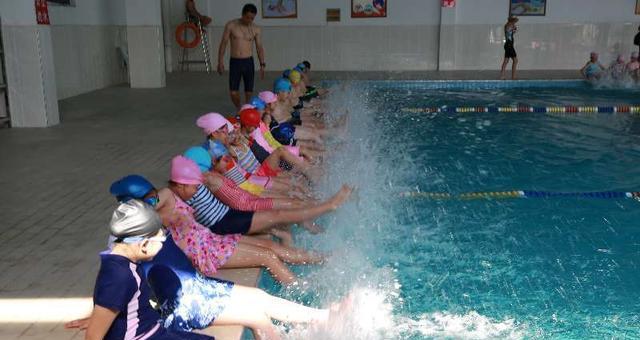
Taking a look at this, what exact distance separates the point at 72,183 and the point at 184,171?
2.52 m

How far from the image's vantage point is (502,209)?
5176mm

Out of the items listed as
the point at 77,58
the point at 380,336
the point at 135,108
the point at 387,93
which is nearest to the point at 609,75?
Answer: the point at 387,93

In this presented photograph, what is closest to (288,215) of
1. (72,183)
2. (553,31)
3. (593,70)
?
(72,183)

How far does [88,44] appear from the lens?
12375 mm

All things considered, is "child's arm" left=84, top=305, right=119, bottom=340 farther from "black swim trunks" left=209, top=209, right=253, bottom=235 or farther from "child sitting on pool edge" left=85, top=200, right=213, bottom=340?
"black swim trunks" left=209, top=209, right=253, bottom=235

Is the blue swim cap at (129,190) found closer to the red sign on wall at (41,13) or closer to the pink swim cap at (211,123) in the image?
the pink swim cap at (211,123)

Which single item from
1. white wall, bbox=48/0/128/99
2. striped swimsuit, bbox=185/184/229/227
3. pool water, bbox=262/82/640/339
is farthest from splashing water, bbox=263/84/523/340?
white wall, bbox=48/0/128/99

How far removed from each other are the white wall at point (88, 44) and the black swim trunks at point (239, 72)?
3839mm

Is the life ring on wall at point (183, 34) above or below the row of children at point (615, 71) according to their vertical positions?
above

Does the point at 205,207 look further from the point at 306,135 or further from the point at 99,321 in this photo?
the point at 306,135

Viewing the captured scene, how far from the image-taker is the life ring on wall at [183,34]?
16844mm

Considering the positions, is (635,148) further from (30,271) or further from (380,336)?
Result: (30,271)

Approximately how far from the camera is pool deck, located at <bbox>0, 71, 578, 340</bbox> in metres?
3.11

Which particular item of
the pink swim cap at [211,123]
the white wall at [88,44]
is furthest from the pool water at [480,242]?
the white wall at [88,44]
